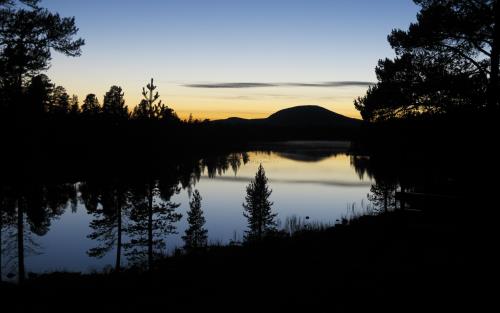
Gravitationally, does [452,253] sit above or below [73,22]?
below

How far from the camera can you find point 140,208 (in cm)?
3127

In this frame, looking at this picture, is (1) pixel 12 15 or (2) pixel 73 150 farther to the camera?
(2) pixel 73 150

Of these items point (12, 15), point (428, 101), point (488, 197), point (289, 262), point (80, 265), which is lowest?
point (80, 265)

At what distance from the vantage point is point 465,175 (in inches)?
626

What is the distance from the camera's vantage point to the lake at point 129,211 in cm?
3425

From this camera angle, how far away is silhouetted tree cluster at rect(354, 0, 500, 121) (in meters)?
14.5

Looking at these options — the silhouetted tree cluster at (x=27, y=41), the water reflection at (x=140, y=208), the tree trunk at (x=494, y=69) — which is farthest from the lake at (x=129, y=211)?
the tree trunk at (x=494, y=69)

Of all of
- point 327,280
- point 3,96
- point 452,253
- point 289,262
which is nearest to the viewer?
point 327,280

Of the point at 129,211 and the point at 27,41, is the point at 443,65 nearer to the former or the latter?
the point at 27,41

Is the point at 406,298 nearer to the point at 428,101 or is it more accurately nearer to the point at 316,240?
the point at 316,240

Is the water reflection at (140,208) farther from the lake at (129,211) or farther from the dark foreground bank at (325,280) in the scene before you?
the dark foreground bank at (325,280)

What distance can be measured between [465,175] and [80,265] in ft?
111

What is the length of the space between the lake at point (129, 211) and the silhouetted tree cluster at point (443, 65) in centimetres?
1267

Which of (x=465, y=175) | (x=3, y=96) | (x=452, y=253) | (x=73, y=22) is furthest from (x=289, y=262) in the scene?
(x=3, y=96)
